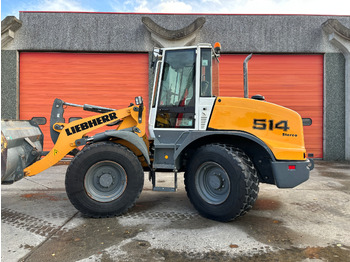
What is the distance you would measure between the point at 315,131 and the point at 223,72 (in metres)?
4.25

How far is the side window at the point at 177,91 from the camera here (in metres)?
4.16

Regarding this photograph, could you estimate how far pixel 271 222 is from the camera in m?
3.83

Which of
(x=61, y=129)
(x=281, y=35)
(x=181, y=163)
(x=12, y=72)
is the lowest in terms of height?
(x=181, y=163)

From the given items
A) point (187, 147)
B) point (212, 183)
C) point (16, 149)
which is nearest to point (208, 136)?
point (187, 147)

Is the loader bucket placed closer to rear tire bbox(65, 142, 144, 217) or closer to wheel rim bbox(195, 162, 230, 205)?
rear tire bbox(65, 142, 144, 217)

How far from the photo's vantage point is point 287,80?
10.1 meters

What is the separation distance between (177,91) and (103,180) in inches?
71.5

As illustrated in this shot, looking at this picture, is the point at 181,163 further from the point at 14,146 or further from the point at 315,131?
the point at 315,131

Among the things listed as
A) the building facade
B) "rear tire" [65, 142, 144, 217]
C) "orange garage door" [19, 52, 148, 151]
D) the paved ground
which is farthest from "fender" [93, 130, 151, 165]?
the building facade

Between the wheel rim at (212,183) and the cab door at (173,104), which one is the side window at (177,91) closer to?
the cab door at (173,104)

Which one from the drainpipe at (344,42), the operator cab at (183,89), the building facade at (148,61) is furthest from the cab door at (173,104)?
the drainpipe at (344,42)

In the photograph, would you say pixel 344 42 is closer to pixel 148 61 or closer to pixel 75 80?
pixel 148 61

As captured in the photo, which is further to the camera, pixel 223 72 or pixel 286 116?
pixel 223 72

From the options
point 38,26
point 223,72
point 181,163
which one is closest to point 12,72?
point 38,26
